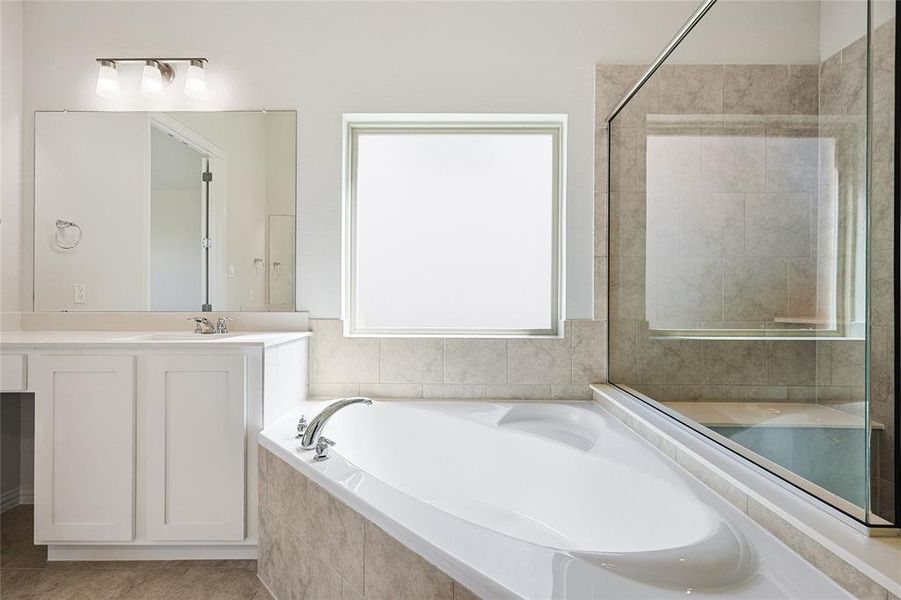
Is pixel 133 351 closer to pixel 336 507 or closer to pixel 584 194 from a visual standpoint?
pixel 336 507

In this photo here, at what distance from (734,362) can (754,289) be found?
0.24 metres

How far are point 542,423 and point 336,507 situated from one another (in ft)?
4.01

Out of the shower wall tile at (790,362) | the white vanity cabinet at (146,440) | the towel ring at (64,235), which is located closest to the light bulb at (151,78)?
the towel ring at (64,235)

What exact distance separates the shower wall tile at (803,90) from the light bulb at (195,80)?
2.50 metres

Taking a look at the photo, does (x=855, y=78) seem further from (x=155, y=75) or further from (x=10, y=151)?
(x=10, y=151)

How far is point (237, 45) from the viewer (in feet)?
8.61

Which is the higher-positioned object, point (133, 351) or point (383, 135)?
point (383, 135)

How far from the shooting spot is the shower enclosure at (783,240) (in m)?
1.05

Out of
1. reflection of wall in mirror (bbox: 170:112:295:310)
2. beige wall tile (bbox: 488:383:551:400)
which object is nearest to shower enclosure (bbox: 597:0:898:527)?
beige wall tile (bbox: 488:383:551:400)

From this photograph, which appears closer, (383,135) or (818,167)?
(818,167)

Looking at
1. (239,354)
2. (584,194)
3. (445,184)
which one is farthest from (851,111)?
(239,354)

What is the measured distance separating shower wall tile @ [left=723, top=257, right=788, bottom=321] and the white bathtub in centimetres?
52

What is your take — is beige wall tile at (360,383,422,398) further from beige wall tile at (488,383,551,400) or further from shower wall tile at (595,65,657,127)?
shower wall tile at (595,65,657,127)

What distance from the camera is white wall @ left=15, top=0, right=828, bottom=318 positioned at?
259cm
